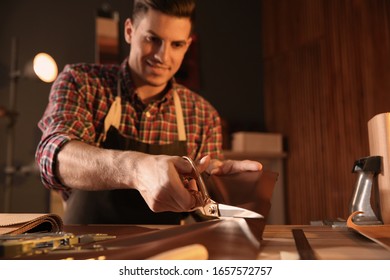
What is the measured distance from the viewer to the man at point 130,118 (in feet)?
1.78

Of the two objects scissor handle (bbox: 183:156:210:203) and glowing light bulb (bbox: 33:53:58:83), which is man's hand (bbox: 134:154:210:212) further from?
glowing light bulb (bbox: 33:53:58:83)

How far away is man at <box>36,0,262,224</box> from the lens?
543 mm

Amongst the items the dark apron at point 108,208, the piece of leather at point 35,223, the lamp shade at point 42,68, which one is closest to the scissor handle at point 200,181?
the piece of leather at point 35,223

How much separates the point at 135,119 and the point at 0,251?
1.59 feet

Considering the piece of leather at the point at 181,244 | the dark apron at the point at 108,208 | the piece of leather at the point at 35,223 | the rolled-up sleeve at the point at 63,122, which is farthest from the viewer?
→ the dark apron at the point at 108,208

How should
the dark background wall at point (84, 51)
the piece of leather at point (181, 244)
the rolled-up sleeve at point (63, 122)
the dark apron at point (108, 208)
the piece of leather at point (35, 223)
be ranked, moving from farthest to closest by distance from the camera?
the dark background wall at point (84, 51) < the dark apron at point (108, 208) < the rolled-up sleeve at point (63, 122) < the piece of leather at point (35, 223) < the piece of leather at point (181, 244)

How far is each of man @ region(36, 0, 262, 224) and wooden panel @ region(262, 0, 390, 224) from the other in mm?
158

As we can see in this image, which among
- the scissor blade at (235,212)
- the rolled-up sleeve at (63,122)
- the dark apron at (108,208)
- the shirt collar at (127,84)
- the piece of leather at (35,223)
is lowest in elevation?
the dark apron at (108,208)

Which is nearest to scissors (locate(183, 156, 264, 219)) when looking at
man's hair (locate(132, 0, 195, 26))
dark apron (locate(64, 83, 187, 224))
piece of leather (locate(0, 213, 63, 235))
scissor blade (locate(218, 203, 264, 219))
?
scissor blade (locate(218, 203, 264, 219))

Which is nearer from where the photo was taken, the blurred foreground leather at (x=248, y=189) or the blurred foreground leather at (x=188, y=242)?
the blurred foreground leather at (x=188, y=242)

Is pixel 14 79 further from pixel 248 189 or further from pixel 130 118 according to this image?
pixel 248 189

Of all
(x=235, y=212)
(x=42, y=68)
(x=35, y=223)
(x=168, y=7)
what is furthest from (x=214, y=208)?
(x=42, y=68)

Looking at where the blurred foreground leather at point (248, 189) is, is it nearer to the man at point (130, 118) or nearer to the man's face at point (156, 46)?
the man at point (130, 118)
